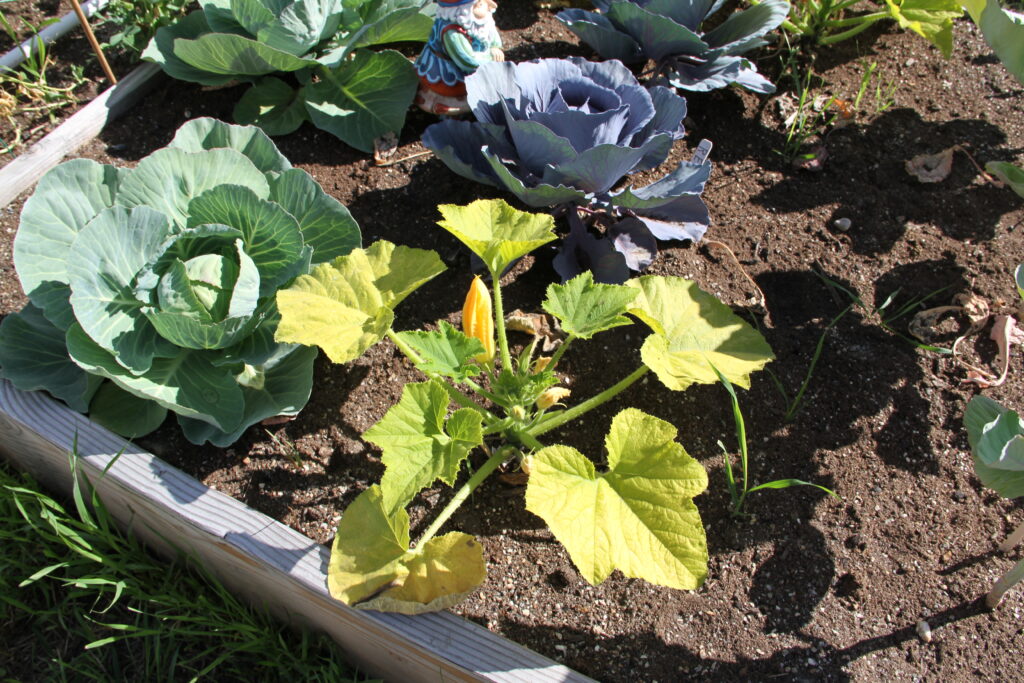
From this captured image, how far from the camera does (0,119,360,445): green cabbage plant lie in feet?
5.85

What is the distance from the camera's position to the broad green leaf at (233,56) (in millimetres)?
2238

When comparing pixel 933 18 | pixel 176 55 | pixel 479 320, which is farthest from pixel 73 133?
pixel 933 18

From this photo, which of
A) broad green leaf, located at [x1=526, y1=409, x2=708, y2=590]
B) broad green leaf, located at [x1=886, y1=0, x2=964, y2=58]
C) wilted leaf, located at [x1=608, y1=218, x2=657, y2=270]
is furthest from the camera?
broad green leaf, located at [x1=886, y1=0, x2=964, y2=58]

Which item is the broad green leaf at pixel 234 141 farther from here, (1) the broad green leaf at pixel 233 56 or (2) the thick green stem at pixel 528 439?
(2) the thick green stem at pixel 528 439

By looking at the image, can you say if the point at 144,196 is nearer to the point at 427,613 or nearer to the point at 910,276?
the point at 427,613

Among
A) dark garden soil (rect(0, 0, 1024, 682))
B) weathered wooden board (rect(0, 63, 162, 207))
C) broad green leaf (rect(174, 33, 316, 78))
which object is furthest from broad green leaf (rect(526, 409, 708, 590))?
weathered wooden board (rect(0, 63, 162, 207))

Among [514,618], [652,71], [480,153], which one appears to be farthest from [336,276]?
[652,71]

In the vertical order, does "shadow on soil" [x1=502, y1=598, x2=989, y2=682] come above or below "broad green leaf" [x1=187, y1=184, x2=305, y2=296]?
below

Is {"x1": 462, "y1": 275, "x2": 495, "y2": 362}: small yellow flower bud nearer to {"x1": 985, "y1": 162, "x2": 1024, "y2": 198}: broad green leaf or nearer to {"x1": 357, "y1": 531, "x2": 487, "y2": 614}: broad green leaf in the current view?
{"x1": 357, "y1": 531, "x2": 487, "y2": 614}: broad green leaf

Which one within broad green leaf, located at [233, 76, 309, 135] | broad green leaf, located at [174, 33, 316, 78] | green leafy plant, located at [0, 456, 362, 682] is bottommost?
green leafy plant, located at [0, 456, 362, 682]

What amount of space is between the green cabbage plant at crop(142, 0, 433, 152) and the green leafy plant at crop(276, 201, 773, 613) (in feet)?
2.89

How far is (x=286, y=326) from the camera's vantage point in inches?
62.4

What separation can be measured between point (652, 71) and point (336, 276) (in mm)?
1377

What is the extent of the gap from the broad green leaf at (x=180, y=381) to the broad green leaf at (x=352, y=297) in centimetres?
36
